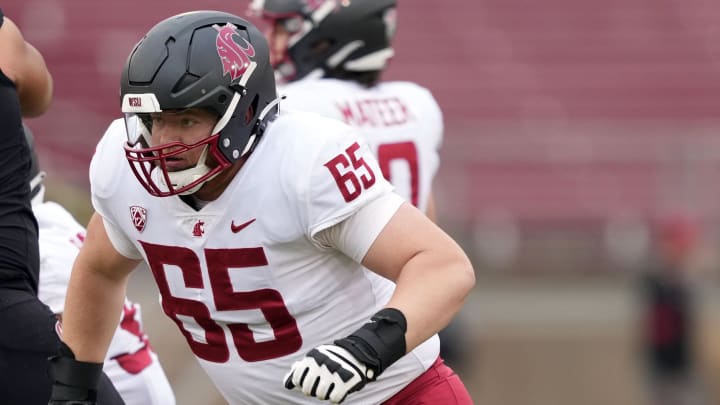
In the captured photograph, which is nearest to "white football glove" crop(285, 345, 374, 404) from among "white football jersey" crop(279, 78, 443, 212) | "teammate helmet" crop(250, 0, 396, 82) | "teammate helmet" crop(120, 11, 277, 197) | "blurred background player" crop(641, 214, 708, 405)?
"teammate helmet" crop(120, 11, 277, 197)

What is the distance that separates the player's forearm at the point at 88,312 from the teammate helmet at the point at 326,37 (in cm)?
180

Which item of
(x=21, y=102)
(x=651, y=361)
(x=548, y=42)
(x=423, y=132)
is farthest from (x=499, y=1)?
(x=21, y=102)

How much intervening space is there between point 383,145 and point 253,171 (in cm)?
168

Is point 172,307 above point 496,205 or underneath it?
above

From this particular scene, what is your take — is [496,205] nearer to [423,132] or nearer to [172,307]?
[423,132]

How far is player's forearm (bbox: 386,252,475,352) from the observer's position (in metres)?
3.08

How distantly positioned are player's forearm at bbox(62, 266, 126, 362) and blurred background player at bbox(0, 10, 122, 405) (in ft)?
0.32

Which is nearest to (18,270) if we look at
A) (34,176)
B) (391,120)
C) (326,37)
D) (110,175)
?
(110,175)

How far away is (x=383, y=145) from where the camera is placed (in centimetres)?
493

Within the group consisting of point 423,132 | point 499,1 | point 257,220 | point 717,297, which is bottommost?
point 717,297

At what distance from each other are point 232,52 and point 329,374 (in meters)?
0.85

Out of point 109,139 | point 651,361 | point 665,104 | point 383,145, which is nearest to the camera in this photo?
point 109,139

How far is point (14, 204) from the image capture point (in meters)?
3.75

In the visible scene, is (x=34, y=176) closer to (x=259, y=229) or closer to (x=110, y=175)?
(x=110, y=175)
